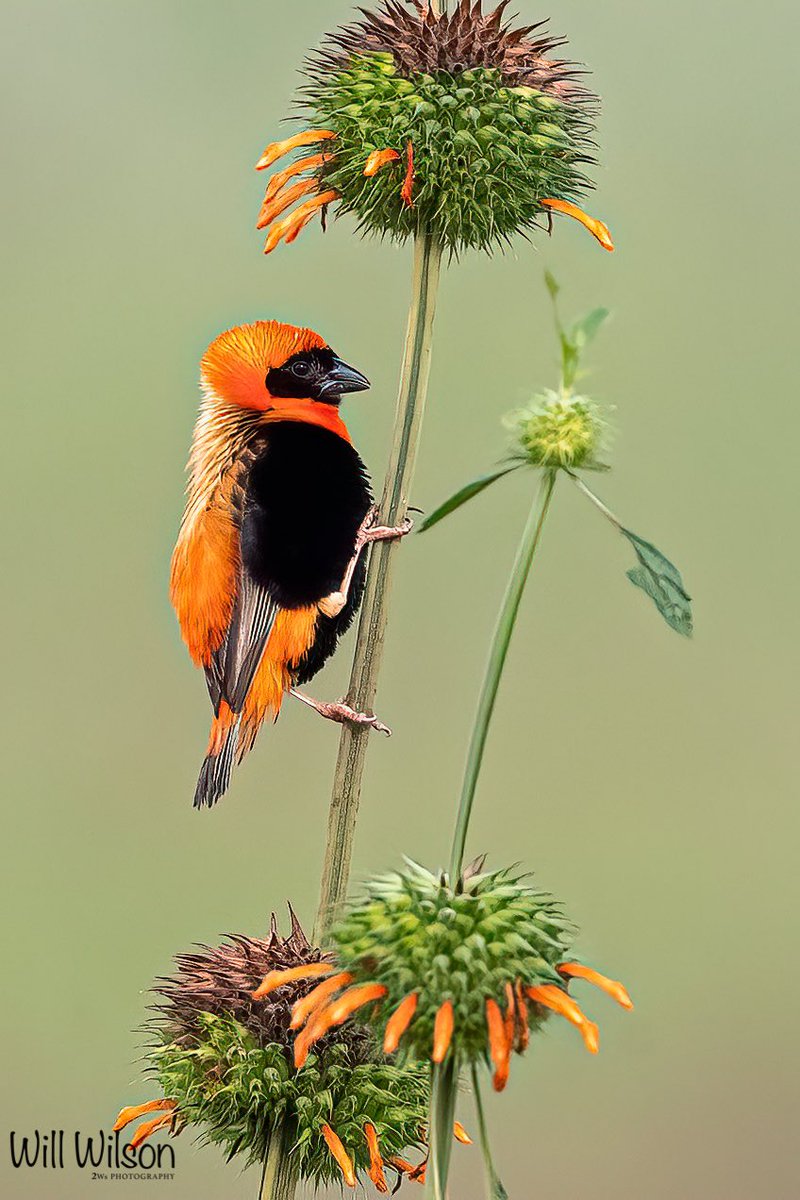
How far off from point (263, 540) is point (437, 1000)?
503mm

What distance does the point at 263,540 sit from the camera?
116 cm

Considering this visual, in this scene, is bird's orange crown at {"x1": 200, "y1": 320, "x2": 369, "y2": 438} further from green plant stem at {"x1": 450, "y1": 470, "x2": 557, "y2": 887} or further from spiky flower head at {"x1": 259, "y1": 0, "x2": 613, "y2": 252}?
green plant stem at {"x1": 450, "y1": 470, "x2": 557, "y2": 887}

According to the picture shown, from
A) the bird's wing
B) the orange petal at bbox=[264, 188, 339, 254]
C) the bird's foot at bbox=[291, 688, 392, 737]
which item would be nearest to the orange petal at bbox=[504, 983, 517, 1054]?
the bird's foot at bbox=[291, 688, 392, 737]

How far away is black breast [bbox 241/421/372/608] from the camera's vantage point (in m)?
1.16

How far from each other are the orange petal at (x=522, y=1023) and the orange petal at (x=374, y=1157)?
16cm

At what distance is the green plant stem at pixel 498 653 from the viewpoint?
766 millimetres

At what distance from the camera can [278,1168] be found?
2.97 feet

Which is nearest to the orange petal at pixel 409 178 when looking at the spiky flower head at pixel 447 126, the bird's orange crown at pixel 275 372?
the spiky flower head at pixel 447 126

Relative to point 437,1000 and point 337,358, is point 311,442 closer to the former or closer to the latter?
point 337,358

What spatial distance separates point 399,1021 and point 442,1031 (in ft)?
0.09

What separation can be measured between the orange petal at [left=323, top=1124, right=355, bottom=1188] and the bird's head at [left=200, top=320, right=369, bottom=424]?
1.90 feet

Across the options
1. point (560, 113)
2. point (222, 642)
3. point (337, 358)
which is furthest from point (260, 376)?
point (560, 113)

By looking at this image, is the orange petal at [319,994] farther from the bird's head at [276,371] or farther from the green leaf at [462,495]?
the bird's head at [276,371]

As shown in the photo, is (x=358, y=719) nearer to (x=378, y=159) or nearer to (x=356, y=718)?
(x=356, y=718)
